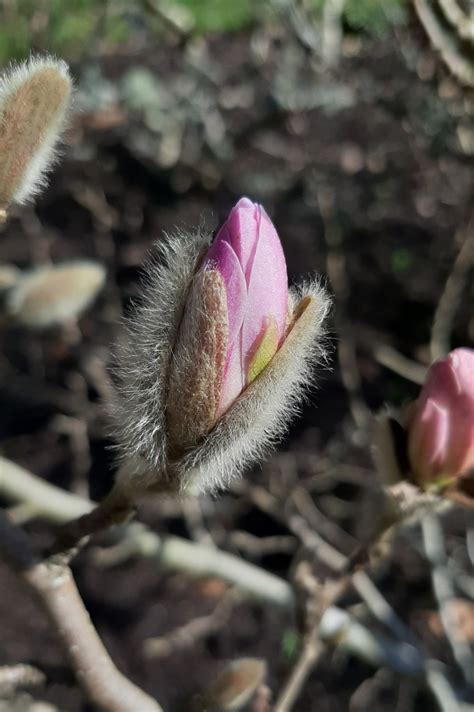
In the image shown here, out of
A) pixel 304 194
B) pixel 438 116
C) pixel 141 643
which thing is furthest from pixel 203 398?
pixel 304 194

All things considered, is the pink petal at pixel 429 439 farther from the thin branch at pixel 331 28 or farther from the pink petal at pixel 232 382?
the thin branch at pixel 331 28

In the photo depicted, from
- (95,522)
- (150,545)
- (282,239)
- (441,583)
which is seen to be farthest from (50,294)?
(282,239)

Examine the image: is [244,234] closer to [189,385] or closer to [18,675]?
[189,385]

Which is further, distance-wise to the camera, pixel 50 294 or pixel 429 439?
pixel 50 294

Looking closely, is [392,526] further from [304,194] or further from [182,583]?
[304,194]

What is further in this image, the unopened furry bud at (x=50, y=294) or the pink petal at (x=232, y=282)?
the unopened furry bud at (x=50, y=294)

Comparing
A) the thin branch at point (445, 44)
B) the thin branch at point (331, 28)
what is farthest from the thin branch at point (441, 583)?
the thin branch at point (331, 28)

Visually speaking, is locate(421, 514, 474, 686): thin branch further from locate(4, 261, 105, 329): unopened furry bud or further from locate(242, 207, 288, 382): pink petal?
locate(242, 207, 288, 382): pink petal
